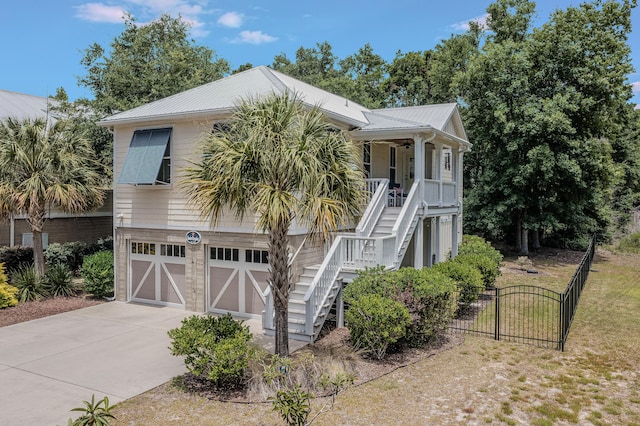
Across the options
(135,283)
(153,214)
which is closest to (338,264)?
(153,214)

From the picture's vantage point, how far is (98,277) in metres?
15.4

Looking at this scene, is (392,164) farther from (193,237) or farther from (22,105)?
(22,105)

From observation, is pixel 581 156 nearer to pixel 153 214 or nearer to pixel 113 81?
pixel 153 214

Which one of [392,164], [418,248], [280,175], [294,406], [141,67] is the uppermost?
[141,67]

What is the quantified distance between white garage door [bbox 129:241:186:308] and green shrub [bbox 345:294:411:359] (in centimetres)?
686

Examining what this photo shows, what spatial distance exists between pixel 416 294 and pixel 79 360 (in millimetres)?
7317

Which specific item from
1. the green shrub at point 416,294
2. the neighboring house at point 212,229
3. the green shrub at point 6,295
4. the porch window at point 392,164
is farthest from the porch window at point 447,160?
the green shrub at point 6,295

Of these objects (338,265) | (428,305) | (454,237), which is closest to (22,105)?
(338,265)

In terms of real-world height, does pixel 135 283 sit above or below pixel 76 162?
below

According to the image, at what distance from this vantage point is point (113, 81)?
21.8 m

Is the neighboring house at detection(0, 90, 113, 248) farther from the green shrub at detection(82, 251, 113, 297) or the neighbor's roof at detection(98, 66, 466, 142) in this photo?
the neighbor's roof at detection(98, 66, 466, 142)

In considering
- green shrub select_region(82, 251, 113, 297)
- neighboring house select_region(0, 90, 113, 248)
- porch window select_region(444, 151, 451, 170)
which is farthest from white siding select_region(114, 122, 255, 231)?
porch window select_region(444, 151, 451, 170)

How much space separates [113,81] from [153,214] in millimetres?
10483

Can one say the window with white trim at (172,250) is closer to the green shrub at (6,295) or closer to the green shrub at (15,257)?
the green shrub at (6,295)
